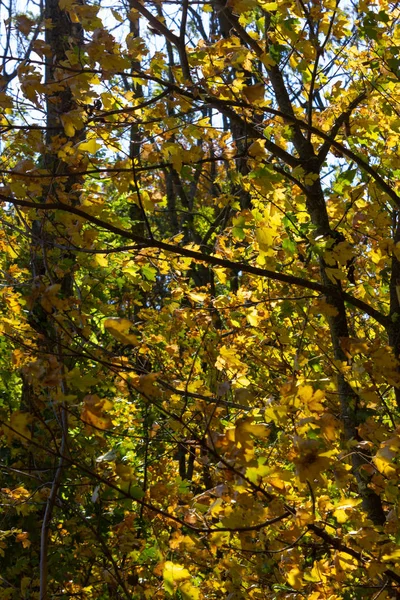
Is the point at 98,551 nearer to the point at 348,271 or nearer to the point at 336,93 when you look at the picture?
the point at 348,271

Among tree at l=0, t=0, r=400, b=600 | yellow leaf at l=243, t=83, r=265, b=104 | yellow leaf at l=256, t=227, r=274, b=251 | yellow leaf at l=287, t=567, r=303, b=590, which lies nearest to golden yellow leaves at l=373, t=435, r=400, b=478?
tree at l=0, t=0, r=400, b=600

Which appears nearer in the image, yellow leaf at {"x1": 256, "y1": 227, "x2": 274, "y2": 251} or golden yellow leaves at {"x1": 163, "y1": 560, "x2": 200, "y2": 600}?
golden yellow leaves at {"x1": 163, "y1": 560, "x2": 200, "y2": 600}

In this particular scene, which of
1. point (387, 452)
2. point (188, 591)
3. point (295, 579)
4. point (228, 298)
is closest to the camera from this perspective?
point (387, 452)

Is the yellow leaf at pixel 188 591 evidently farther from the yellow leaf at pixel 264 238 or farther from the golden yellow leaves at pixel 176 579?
the yellow leaf at pixel 264 238

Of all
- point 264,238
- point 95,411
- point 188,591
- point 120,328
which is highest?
point 264,238

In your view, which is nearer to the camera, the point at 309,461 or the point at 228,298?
the point at 309,461

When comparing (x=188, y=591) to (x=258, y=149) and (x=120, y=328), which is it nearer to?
(x=120, y=328)

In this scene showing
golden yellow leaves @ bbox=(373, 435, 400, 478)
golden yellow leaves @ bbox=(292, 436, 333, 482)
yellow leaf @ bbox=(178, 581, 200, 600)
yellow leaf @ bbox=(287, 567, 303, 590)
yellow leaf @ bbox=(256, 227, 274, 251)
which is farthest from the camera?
yellow leaf @ bbox=(256, 227, 274, 251)

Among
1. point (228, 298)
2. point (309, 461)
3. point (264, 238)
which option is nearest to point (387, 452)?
point (309, 461)

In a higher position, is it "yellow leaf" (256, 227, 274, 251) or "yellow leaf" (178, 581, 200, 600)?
"yellow leaf" (256, 227, 274, 251)

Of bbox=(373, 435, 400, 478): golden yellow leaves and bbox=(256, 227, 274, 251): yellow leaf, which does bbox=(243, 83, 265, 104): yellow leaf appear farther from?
bbox=(373, 435, 400, 478): golden yellow leaves

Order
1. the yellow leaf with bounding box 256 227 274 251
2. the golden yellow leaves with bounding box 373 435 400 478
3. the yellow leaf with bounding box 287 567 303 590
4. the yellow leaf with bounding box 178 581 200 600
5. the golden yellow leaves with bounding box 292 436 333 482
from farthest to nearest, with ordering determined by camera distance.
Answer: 1. the yellow leaf with bounding box 256 227 274 251
2. the yellow leaf with bounding box 287 567 303 590
3. the yellow leaf with bounding box 178 581 200 600
4. the golden yellow leaves with bounding box 373 435 400 478
5. the golden yellow leaves with bounding box 292 436 333 482

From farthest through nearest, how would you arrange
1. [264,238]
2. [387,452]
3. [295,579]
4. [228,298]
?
[228,298] < [264,238] < [295,579] < [387,452]

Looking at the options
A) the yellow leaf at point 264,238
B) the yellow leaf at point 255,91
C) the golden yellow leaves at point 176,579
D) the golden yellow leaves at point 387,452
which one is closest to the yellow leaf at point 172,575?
the golden yellow leaves at point 176,579
